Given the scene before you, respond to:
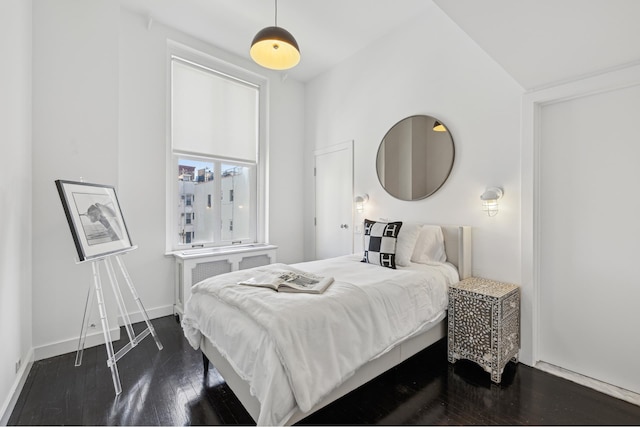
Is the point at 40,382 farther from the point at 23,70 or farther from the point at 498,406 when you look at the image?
the point at 498,406

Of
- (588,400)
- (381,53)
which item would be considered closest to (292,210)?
(381,53)

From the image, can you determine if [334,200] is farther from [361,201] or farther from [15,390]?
[15,390]

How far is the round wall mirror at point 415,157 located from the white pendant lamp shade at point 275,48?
1.49 metres

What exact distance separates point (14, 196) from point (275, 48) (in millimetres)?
2204

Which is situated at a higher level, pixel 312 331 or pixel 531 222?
pixel 531 222

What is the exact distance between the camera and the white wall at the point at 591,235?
2006mm

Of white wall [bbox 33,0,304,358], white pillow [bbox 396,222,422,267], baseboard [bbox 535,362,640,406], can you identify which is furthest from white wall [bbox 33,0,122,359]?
baseboard [bbox 535,362,640,406]

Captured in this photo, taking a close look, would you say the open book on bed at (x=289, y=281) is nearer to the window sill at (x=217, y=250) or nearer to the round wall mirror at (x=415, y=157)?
the window sill at (x=217, y=250)

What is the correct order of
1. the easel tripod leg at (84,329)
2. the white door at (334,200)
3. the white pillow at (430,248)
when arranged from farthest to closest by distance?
the white door at (334,200)
the white pillow at (430,248)
the easel tripod leg at (84,329)

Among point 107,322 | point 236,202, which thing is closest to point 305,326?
point 107,322

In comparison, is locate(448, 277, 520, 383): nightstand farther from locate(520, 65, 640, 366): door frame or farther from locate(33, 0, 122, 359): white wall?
locate(33, 0, 122, 359): white wall

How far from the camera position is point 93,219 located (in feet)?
7.49

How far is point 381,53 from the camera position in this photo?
11.7 feet

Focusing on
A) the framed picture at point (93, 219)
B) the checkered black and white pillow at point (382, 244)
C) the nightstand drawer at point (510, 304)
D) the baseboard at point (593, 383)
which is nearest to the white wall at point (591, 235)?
the baseboard at point (593, 383)
